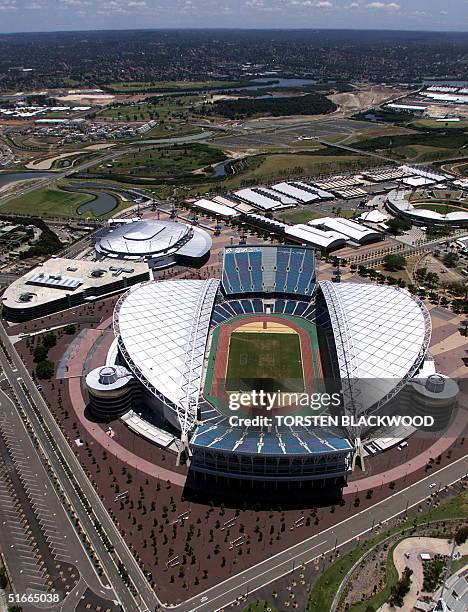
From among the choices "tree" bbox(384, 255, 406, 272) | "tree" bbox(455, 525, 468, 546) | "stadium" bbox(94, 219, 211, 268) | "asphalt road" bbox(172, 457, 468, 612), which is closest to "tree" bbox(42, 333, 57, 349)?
"stadium" bbox(94, 219, 211, 268)

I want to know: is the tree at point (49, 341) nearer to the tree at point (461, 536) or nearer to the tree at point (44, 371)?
the tree at point (44, 371)

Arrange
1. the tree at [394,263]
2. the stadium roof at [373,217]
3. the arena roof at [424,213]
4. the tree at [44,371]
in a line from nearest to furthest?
the tree at [44,371] < the tree at [394,263] < the arena roof at [424,213] < the stadium roof at [373,217]

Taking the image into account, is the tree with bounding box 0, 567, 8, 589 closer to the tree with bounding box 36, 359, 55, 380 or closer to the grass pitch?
the tree with bounding box 36, 359, 55, 380

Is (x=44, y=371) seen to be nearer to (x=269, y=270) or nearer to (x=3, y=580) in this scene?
(x=3, y=580)

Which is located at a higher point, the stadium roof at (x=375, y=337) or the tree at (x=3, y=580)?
the stadium roof at (x=375, y=337)

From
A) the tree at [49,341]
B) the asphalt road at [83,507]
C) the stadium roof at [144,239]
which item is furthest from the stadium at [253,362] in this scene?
the stadium roof at [144,239]

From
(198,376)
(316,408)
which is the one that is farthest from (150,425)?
(316,408)

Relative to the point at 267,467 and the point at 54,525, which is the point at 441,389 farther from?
the point at 54,525
